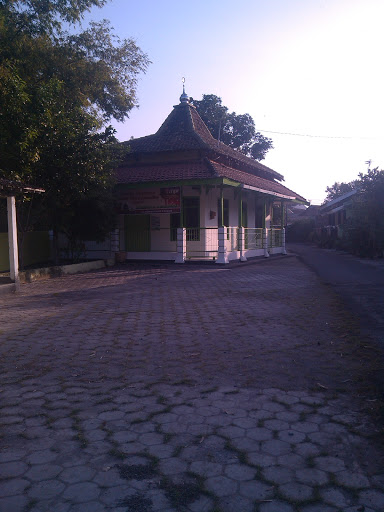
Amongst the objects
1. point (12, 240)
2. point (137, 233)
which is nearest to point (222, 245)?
point (137, 233)

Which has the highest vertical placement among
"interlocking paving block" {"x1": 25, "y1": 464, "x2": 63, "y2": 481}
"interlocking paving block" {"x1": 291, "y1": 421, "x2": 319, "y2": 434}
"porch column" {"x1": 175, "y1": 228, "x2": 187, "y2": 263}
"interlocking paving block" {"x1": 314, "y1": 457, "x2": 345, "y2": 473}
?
"porch column" {"x1": 175, "y1": 228, "x2": 187, "y2": 263}

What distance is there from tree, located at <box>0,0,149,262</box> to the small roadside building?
223 centimetres

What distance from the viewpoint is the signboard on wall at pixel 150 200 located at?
56.4 feet

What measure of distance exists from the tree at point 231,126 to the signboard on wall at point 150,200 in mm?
21939

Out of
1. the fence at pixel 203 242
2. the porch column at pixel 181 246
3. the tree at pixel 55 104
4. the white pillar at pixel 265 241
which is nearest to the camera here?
the tree at pixel 55 104

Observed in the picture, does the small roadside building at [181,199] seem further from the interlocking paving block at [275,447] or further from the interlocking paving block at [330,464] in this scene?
the interlocking paving block at [330,464]

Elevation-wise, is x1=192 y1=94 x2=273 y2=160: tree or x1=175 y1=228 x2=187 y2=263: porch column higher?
x1=192 y1=94 x2=273 y2=160: tree

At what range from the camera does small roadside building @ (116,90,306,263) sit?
55.3ft

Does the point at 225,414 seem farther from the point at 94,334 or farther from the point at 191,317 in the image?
the point at 191,317

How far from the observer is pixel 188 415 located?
3.41m

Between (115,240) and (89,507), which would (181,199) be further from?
(89,507)

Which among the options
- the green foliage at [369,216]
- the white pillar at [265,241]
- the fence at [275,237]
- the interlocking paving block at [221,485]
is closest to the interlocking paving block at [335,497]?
the interlocking paving block at [221,485]

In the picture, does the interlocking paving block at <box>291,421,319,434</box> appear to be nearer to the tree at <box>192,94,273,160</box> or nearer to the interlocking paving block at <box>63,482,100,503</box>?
the interlocking paving block at <box>63,482,100,503</box>

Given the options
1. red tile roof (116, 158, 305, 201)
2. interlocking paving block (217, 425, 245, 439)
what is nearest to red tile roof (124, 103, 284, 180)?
red tile roof (116, 158, 305, 201)
